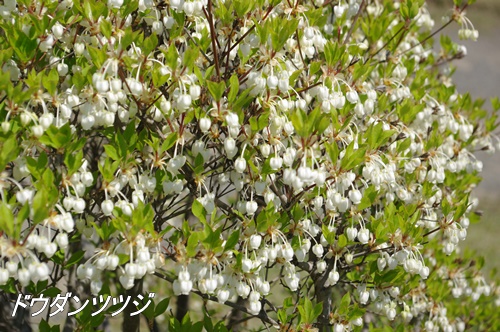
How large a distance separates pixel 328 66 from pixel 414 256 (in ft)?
3.55

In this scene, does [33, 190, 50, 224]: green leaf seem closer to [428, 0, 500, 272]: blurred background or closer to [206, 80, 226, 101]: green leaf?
[206, 80, 226, 101]: green leaf

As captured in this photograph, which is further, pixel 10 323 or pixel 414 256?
pixel 10 323

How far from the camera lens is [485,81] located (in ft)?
58.2

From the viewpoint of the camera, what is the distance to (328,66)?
3271mm

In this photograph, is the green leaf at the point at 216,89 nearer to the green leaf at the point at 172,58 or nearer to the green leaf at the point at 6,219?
the green leaf at the point at 172,58

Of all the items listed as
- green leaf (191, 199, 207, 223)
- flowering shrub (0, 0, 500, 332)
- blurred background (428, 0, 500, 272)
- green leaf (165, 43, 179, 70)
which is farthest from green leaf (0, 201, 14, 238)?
blurred background (428, 0, 500, 272)

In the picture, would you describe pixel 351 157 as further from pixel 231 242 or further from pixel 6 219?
pixel 6 219

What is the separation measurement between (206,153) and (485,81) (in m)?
16.0

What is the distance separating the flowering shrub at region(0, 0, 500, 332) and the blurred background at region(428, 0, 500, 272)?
4.43m

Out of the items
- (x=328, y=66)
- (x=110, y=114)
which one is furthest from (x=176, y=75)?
(x=328, y=66)

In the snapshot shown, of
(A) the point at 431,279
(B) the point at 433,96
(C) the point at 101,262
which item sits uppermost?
(B) the point at 433,96

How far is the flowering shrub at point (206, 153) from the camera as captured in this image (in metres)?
2.82

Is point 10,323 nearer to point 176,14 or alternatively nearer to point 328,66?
point 176,14

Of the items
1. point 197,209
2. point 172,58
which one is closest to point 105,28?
point 172,58
